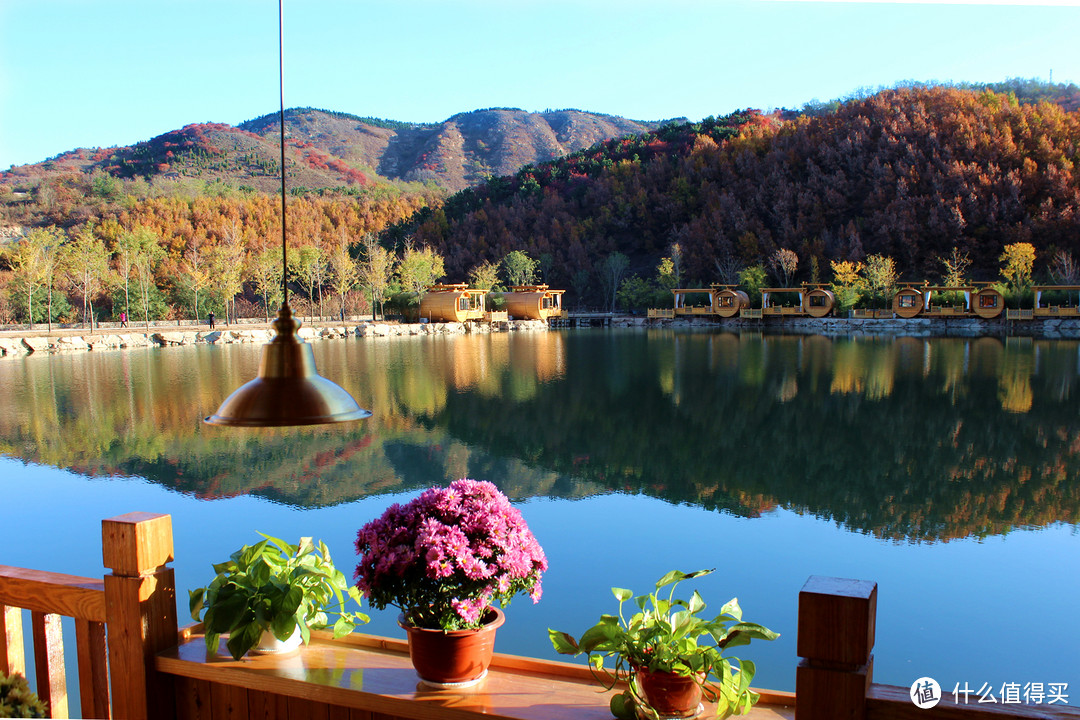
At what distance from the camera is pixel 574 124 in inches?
4432

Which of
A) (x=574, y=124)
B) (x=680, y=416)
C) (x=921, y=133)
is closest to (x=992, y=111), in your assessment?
(x=921, y=133)

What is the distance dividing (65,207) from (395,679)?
60.7 m

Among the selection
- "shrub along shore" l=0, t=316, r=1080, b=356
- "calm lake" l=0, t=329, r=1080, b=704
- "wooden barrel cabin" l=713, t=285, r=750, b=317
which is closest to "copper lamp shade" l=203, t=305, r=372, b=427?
"calm lake" l=0, t=329, r=1080, b=704

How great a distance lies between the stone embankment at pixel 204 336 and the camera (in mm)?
23125

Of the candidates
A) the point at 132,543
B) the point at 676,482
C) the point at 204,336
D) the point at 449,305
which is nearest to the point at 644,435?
the point at 676,482

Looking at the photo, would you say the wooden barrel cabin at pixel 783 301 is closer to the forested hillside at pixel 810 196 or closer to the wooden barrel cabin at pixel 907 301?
the wooden barrel cabin at pixel 907 301

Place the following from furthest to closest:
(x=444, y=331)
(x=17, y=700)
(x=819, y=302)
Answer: (x=819, y=302), (x=444, y=331), (x=17, y=700)

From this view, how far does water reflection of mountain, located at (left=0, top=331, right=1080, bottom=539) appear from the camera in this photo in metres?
7.63

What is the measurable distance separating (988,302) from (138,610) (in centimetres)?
3563

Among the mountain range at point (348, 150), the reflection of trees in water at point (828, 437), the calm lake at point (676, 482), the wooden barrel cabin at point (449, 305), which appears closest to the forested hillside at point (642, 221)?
the mountain range at point (348, 150)

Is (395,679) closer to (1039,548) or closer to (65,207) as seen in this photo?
(1039,548)

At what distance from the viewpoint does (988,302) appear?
104 ft

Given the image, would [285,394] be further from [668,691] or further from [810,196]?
[810,196]

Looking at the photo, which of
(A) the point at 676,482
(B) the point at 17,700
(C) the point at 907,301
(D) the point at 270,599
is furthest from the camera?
(C) the point at 907,301
